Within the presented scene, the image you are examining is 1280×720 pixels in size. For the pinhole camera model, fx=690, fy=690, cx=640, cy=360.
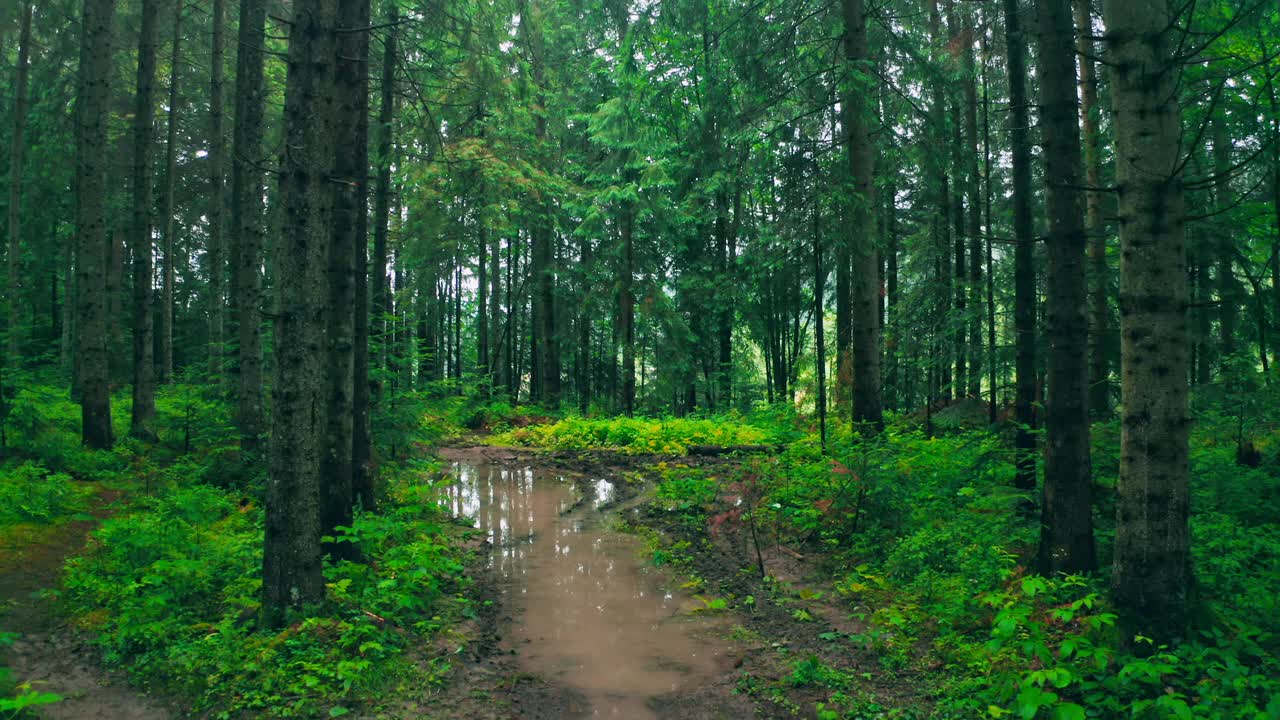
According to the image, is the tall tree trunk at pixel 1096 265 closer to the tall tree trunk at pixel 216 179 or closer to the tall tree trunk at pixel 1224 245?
the tall tree trunk at pixel 1224 245

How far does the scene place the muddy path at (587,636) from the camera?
4922mm

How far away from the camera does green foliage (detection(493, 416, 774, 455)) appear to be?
1747 cm

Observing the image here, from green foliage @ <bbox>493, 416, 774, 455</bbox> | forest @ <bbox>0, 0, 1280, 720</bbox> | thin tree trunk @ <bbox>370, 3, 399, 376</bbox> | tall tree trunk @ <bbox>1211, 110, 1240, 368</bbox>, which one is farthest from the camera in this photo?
green foliage @ <bbox>493, 416, 774, 455</bbox>

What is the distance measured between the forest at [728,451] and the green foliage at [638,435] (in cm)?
32

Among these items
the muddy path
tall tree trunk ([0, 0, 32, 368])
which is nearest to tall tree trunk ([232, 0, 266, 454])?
the muddy path

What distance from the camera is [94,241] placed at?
1154 centimetres

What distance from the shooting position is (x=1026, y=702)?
3.87 meters

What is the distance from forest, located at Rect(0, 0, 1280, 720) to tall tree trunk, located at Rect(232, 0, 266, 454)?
0.07 m

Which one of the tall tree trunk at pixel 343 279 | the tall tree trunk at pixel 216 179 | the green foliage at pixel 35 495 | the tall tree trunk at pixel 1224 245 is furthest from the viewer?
the tall tree trunk at pixel 216 179

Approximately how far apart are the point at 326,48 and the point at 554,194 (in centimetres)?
1793

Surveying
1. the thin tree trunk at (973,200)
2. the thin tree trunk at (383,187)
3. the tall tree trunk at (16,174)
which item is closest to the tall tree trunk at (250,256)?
the thin tree trunk at (383,187)

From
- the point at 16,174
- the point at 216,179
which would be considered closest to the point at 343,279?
the point at 216,179

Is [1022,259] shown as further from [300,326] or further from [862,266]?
[300,326]

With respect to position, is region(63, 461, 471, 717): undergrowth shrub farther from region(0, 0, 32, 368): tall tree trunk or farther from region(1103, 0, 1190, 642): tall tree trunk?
region(0, 0, 32, 368): tall tree trunk
